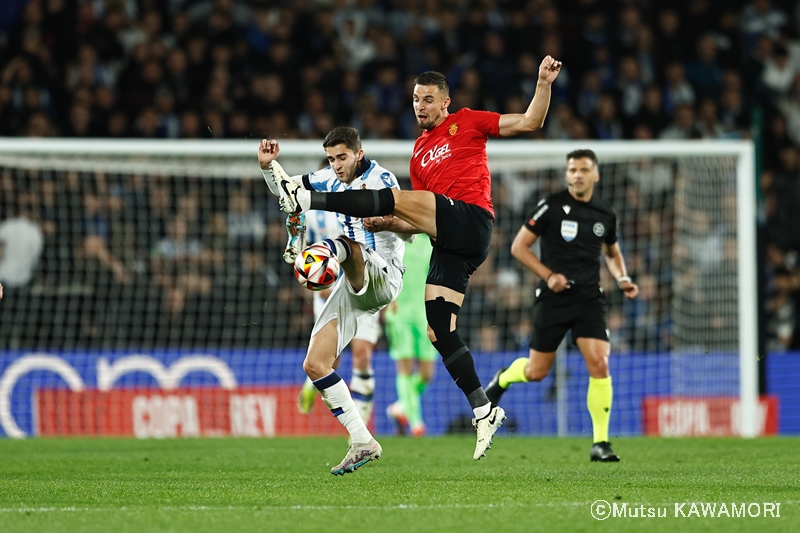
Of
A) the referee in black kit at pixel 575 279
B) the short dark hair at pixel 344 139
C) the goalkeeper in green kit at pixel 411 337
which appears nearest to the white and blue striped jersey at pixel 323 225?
the referee in black kit at pixel 575 279

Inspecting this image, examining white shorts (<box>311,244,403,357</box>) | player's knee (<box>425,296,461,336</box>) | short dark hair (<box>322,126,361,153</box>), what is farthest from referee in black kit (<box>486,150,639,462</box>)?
short dark hair (<box>322,126,361,153</box>)

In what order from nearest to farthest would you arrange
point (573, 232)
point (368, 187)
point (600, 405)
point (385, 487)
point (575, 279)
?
point (385, 487) < point (368, 187) < point (600, 405) < point (575, 279) < point (573, 232)

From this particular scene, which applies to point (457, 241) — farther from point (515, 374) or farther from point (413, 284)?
point (413, 284)

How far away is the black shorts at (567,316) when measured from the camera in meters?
8.55

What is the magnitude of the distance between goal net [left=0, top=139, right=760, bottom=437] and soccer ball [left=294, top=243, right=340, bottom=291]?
17.2 ft

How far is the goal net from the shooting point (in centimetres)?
1267

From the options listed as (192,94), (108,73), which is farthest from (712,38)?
(108,73)

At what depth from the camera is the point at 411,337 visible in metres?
11.8

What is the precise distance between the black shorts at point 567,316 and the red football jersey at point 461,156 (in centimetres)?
168

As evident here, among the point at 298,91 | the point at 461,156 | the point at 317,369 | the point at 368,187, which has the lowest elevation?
the point at 317,369

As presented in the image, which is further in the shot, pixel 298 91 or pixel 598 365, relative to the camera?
pixel 298 91

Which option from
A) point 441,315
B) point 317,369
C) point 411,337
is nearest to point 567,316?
point 441,315

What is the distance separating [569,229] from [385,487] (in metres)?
3.23

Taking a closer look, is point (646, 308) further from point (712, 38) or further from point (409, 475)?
point (409, 475)
